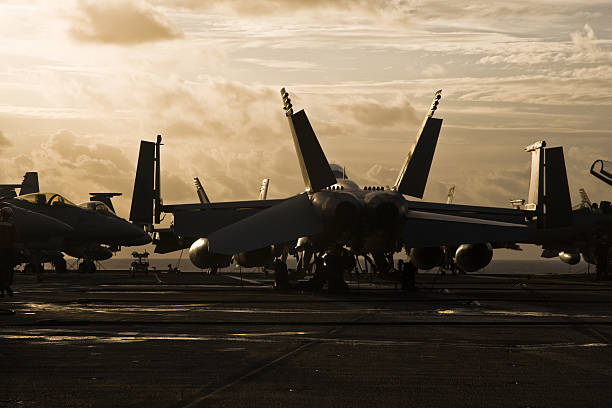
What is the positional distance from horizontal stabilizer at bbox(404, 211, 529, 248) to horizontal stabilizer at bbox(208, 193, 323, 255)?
10.3 ft

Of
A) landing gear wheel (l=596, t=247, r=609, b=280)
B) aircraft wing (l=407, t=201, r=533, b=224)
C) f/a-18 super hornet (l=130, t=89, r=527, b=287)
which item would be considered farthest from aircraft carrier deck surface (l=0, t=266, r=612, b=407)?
landing gear wheel (l=596, t=247, r=609, b=280)

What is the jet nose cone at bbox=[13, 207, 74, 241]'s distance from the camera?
34625mm

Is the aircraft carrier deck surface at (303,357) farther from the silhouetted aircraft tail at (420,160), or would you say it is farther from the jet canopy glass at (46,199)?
the jet canopy glass at (46,199)

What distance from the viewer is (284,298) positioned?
2100 cm

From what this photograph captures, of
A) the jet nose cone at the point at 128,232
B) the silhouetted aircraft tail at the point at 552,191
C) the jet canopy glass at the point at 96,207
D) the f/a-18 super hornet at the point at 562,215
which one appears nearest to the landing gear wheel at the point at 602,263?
the f/a-18 super hornet at the point at 562,215

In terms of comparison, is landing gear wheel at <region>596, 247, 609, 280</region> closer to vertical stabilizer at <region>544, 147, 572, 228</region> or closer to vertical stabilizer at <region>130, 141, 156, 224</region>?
vertical stabilizer at <region>544, 147, 572, 228</region>

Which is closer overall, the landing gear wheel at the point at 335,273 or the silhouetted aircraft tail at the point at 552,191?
the landing gear wheel at the point at 335,273

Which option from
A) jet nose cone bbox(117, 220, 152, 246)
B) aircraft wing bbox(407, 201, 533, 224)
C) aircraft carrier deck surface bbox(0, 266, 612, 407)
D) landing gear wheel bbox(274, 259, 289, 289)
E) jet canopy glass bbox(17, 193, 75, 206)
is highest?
jet canopy glass bbox(17, 193, 75, 206)

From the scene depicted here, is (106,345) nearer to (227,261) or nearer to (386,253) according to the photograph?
(386,253)

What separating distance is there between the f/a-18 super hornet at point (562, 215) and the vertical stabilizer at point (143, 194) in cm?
1200

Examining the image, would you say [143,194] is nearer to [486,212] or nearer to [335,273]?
[335,273]

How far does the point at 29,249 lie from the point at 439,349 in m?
30.7

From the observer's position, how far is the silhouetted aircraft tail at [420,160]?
79.7 ft

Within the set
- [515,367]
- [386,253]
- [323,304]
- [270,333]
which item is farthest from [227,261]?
[515,367]
